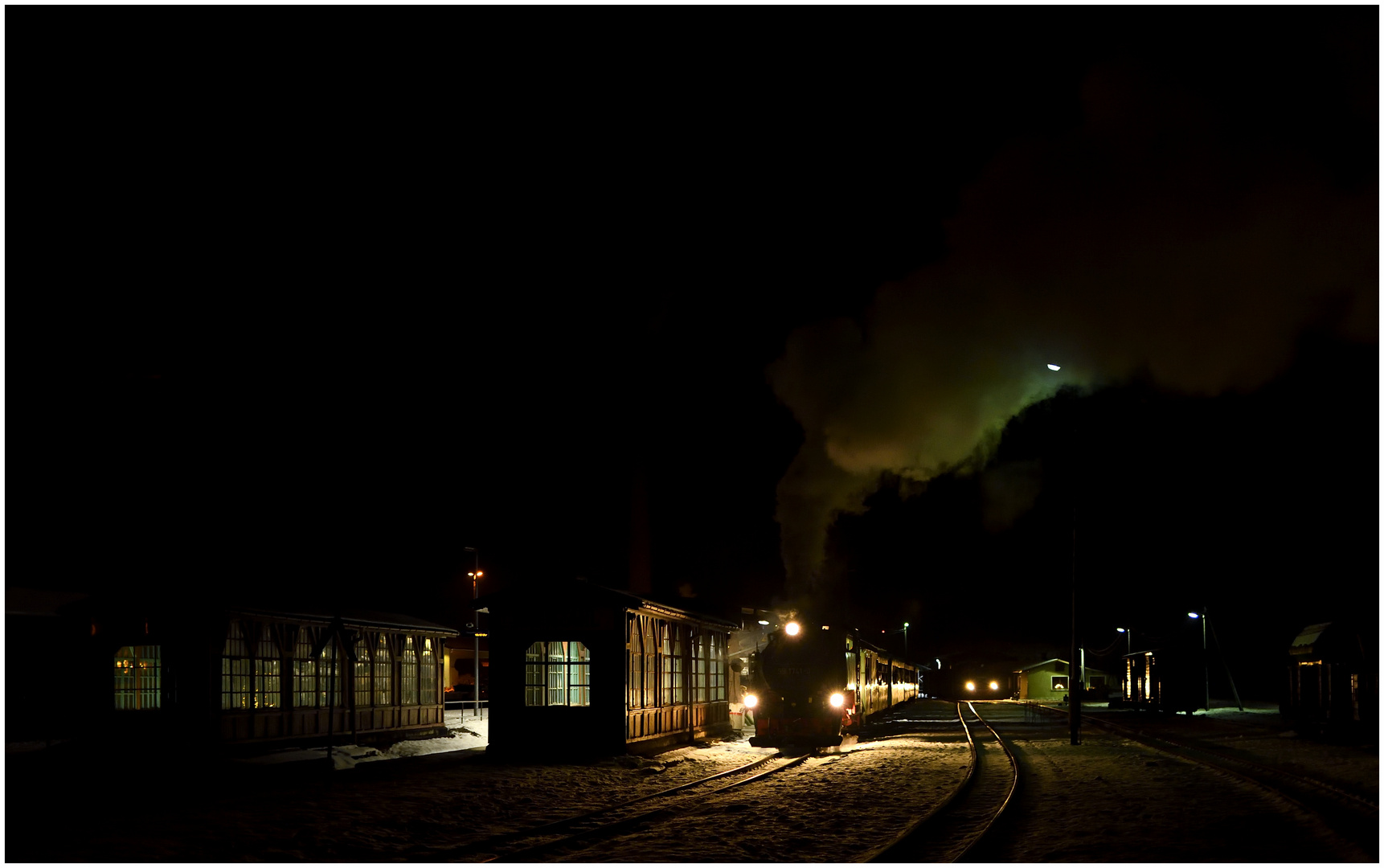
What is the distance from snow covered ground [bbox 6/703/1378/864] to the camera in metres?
10.2

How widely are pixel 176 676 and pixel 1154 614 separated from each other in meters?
68.5

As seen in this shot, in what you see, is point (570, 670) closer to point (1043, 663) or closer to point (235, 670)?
point (235, 670)

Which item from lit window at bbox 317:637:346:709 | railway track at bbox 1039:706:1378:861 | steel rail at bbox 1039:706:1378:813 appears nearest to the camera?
railway track at bbox 1039:706:1378:861

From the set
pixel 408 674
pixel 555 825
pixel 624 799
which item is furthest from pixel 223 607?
pixel 555 825

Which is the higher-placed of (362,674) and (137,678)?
(137,678)

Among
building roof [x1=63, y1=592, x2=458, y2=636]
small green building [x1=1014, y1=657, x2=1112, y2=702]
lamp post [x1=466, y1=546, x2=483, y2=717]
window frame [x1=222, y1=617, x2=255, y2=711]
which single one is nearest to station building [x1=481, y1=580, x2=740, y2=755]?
lamp post [x1=466, y1=546, x2=483, y2=717]

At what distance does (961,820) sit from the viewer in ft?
40.2

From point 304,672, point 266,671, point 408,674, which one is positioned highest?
point 266,671

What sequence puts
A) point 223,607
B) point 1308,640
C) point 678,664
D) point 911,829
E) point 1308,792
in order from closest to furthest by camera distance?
point 911,829
point 1308,792
point 223,607
point 678,664
point 1308,640

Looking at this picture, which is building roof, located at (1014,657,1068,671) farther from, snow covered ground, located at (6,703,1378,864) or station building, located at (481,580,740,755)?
station building, located at (481,580,740,755)

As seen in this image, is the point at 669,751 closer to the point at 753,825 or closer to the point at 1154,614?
the point at 753,825

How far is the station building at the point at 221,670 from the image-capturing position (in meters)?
18.8

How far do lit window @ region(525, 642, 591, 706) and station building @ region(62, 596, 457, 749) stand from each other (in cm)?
308

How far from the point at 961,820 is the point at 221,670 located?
41.1ft
